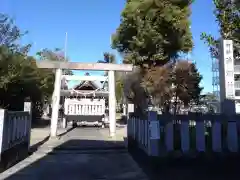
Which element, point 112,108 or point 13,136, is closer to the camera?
point 13,136

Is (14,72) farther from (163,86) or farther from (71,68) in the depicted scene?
(163,86)

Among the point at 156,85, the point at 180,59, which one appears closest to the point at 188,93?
the point at 180,59

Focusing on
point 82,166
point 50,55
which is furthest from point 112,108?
point 50,55

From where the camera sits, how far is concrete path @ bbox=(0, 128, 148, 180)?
21.6 ft

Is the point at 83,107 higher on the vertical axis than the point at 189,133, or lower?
higher

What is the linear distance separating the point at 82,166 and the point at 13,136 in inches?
72.4

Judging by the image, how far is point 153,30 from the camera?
21031 millimetres

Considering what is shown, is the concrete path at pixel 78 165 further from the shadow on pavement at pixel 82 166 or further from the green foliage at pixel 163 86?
the green foliage at pixel 163 86

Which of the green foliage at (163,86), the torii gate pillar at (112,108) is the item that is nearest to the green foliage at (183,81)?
the green foliage at (163,86)

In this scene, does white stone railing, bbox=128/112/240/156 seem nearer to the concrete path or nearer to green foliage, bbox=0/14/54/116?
the concrete path

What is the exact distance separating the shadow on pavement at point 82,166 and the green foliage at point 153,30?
1202 centimetres

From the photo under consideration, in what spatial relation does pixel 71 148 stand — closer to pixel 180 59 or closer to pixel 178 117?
pixel 178 117

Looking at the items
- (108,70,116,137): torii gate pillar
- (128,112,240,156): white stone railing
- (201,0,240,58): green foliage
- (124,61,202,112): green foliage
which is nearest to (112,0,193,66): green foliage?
(124,61,202,112): green foliage

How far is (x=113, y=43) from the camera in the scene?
24.4 metres
